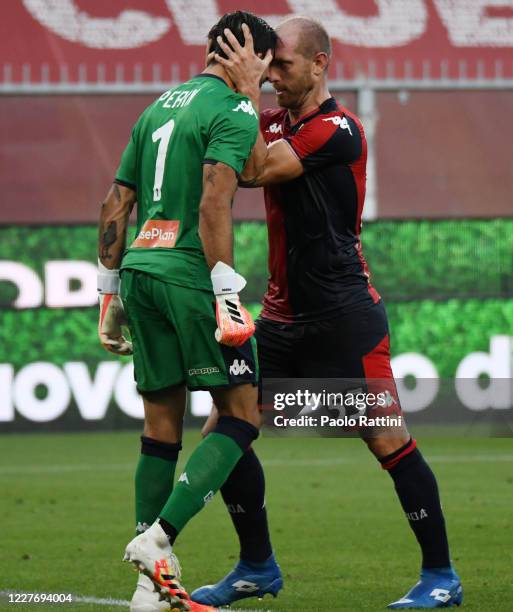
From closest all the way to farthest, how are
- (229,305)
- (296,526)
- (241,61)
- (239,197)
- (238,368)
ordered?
(229,305), (238,368), (241,61), (296,526), (239,197)

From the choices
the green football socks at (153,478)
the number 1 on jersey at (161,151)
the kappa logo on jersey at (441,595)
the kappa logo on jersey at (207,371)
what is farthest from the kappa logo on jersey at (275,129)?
the kappa logo on jersey at (441,595)

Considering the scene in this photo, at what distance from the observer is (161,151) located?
5055mm

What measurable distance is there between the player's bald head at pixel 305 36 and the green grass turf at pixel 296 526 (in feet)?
6.95

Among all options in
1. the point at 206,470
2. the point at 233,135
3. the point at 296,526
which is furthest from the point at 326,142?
the point at 296,526

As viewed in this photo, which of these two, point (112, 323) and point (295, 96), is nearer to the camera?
point (112, 323)

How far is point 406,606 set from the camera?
210 inches

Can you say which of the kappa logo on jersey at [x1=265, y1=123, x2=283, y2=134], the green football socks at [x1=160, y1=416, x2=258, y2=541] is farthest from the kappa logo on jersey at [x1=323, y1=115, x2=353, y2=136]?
the green football socks at [x1=160, y1=416, x2=258, y2=541]

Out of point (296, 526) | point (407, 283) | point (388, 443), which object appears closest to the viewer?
point (388, 443)

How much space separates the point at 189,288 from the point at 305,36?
129cm

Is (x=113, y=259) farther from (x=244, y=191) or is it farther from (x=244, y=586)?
(x=244, y=191)

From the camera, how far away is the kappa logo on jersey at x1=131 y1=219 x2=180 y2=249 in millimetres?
5066

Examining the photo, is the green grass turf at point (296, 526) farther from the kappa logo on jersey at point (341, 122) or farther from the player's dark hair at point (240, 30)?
the player's dark hair at point (240, 30)

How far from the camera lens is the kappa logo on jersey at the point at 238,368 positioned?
501 centimetres

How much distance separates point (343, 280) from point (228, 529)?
2617 mm
